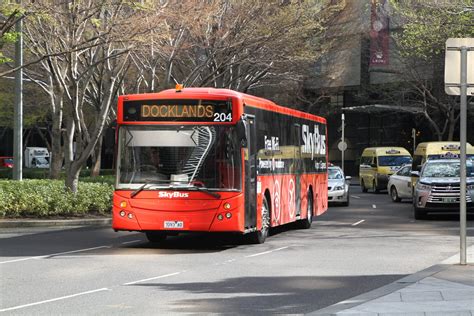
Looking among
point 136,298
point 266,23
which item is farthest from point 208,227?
point 266,23

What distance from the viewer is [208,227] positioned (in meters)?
17.2

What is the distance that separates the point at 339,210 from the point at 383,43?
24.1 meters

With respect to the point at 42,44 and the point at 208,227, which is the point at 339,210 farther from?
the point at 208,227

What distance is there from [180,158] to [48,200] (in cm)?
783

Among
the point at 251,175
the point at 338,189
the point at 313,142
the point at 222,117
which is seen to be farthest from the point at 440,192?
the point at 222,117

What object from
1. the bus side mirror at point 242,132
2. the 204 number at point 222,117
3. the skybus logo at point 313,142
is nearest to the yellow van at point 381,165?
the skybus logo at point 313,142

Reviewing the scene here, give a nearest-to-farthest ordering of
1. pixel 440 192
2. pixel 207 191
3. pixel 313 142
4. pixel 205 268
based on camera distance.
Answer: pixel 205 268, pixel 207 191, pixel 313 142, pixel 440 192

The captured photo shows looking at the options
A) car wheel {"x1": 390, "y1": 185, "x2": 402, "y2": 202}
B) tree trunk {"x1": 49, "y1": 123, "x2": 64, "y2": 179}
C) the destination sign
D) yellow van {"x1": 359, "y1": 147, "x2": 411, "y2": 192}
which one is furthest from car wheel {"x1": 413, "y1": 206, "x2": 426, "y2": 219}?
yellow van {"x1": 359, "y1": 147, "x2": 411, "y2": 192}

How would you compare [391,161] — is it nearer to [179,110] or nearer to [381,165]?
[381,165]

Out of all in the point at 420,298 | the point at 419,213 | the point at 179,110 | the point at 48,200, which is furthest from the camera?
the point at 419,213

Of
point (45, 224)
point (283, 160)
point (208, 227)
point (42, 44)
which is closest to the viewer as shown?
point (208, 227)

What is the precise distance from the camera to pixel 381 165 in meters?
46.1

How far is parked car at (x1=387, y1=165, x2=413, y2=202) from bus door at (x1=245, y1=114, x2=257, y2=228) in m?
17.8

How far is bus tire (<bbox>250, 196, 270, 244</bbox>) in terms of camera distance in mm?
18844
